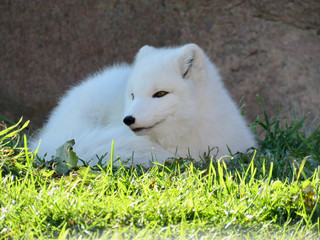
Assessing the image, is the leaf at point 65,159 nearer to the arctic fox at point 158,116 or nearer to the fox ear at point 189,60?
the arctic fox at point 158,116

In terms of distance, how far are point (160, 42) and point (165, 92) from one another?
2.19m

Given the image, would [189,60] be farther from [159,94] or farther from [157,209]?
[157,209]

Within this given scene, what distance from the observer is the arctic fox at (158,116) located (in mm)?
3803

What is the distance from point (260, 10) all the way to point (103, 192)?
3.78m

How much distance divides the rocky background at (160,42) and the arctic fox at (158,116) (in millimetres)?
1537

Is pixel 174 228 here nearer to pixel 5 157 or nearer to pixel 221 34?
pixel 5 157

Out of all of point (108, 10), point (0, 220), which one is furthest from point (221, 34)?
point (0, 220)

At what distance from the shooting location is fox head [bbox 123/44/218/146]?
376 cm

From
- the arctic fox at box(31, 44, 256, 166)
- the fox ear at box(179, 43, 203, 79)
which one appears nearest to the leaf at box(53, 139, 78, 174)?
the arctic fox at box(31, 44, 256, 166)

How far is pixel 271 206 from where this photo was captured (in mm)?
2676

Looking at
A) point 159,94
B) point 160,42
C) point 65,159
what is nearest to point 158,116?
point 159,94

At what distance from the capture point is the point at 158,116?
149 inches

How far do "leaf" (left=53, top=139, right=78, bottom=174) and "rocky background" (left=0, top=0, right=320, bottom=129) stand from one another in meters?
A: 2.56

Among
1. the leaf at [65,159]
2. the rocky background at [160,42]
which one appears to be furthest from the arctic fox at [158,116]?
the rocky background at [160,42]
